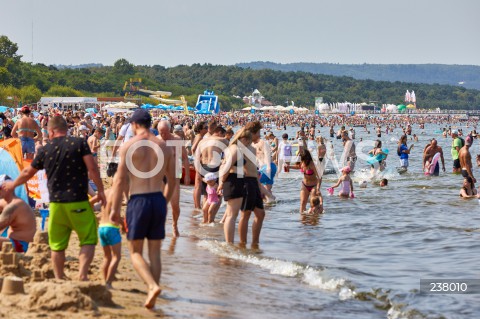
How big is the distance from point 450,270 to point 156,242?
4.94 meters

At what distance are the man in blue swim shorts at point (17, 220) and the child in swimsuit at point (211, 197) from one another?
4630 mm

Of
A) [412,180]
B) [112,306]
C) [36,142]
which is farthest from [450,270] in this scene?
[412,180]

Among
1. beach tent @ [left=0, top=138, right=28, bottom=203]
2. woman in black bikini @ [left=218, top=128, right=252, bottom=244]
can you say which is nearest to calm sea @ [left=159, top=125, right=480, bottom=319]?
woman in black bikini @ [left=218, top=128, right=252, bottom=244]

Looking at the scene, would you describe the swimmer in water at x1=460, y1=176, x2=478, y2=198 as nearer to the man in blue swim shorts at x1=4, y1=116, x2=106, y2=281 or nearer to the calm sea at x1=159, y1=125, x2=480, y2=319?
the calm sea at x1=159, y1=125, x2=480, y2=319

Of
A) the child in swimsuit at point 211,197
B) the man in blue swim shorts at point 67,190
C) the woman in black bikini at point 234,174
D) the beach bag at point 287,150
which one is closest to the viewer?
the man in blue swim shorts at point 67,190

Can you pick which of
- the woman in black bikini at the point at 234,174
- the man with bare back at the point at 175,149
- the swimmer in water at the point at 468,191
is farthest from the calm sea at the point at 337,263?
the swimmer in water at the point at 468,191

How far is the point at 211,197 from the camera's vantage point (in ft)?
39.4

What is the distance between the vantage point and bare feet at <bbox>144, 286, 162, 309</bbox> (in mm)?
6043

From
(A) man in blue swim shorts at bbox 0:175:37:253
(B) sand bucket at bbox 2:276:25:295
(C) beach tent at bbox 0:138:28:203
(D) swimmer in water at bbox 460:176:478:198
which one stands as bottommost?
(D) swimmer in water at bbox 460:176:478:198

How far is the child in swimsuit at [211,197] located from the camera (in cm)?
1190

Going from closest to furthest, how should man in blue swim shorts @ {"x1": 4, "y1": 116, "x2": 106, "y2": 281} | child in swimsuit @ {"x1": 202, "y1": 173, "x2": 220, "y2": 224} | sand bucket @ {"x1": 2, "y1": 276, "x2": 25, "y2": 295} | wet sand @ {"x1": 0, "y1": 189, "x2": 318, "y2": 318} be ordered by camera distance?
wet sand @ {"x1": 0, "y1": 189, "x2": 318, "y2": 318}, sand bucket @ {"x1": 2, "y1": 276, "x2": 25, "y2": 295}, man in blue swim shorts @ {"x1": 4, "y1": 116, "x2": 106, "y2": 281}, child in swimsuit @ {"x1": 202, "y1": 173, "x2": 220, "y2": 224}

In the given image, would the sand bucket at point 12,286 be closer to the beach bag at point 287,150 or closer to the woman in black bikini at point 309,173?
the woman in black bikini at point 309,173

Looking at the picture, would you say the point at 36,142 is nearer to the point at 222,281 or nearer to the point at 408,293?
the point at 222,281

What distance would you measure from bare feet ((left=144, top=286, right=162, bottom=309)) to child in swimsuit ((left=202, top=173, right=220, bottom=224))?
18.9ft
